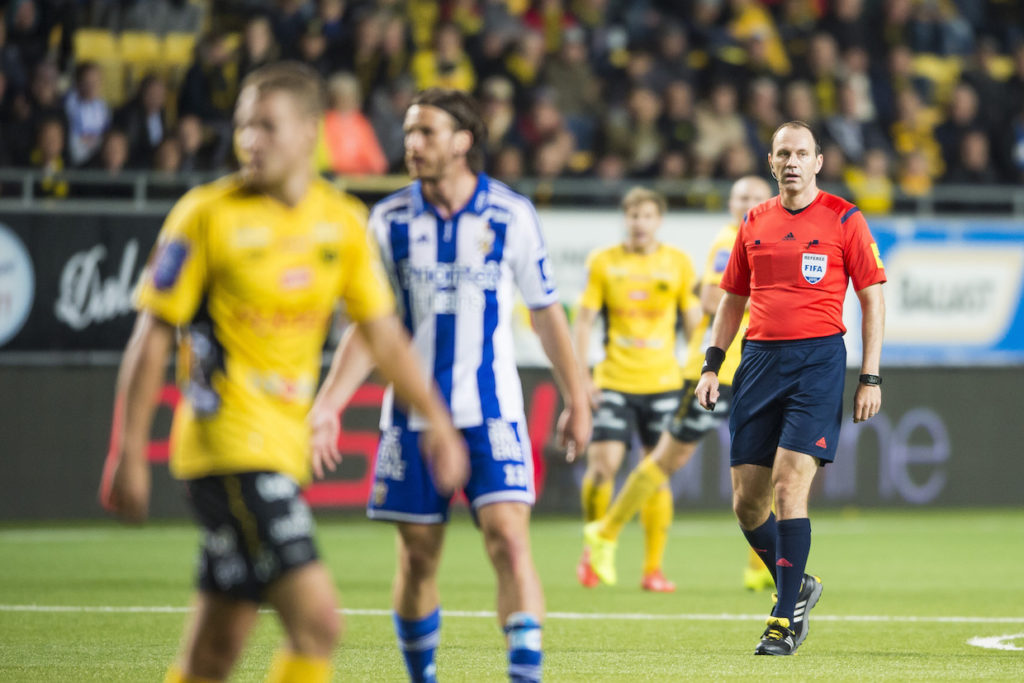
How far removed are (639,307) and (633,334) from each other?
0.70ft

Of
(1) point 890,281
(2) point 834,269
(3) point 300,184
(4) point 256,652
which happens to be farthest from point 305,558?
(1) point 890,281

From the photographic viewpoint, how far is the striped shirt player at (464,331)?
5.84 metres

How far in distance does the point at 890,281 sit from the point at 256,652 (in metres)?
11.1

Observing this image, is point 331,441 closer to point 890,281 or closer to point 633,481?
point 633,481

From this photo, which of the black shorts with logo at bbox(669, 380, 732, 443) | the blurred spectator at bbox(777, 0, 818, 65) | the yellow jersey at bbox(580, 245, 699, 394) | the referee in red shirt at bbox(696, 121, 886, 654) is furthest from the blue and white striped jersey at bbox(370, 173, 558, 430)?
the blurred spectator at bbox(777, 0, 818, 65)

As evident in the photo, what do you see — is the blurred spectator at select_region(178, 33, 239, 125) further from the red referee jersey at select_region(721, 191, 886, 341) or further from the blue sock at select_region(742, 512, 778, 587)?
the red referee jersey at select_region(721, 191, 886, 341)

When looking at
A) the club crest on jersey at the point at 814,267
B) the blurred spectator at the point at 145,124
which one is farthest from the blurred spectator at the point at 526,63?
the club crest on jersey at the point at 814,267

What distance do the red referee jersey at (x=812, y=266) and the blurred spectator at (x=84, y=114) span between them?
9930 mm

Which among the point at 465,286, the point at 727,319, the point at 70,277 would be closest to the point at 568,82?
the point at 70,277

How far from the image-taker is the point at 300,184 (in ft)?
15.2

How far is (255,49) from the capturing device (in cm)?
1678

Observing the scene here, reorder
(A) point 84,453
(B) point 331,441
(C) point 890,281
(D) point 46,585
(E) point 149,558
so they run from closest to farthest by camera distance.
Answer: (B) point 331,441 < (D) point 46,585 < (E) point 149,558 < (A) point 84,453 < (C) point 890,281

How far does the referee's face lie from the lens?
25.6ft

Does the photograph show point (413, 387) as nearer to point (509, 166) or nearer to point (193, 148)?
point (193, 148)
